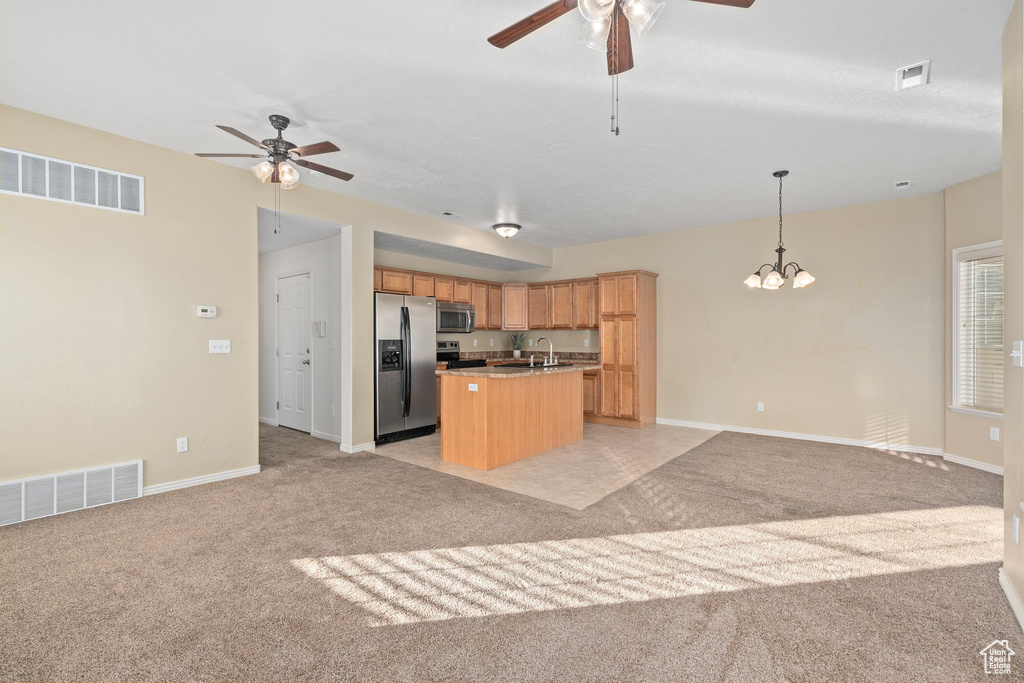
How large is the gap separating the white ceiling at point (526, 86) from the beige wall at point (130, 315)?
0.33 m

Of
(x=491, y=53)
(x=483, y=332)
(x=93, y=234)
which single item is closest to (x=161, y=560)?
(x=93, y=234)

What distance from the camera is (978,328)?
457cm

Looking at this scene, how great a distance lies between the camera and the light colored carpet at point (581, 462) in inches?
154

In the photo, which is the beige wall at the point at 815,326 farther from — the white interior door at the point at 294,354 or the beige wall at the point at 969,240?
the white interior door at the point at 294,354

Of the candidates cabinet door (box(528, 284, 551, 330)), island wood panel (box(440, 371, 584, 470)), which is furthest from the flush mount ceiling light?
cabinet door (box(528, 284, 551, 330))

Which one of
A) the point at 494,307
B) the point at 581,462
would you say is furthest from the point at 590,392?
the point at 581,462

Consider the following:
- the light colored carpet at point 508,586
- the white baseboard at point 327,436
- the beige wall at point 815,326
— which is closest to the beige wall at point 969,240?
the beige wall at point 815,326

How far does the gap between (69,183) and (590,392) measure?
242 inches

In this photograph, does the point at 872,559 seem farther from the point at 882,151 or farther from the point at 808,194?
the point at 808,194

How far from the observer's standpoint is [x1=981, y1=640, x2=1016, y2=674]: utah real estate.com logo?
177 cm

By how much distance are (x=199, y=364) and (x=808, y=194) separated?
6306 mm

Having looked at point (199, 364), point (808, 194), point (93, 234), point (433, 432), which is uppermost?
point (808, 194)

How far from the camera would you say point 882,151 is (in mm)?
3918

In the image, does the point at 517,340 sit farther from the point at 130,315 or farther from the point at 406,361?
the point at 130,315
